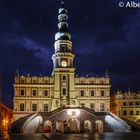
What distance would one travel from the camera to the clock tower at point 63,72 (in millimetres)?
73000

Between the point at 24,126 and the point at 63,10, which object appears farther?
the point at 63,10

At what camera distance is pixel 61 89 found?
73.5 meters

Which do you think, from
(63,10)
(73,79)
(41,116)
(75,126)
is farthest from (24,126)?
(63,10)

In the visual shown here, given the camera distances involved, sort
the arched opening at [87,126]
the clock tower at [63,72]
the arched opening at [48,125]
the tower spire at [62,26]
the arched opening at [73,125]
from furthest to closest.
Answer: the tower spire at [62,26], the clock tower at [63,72], the arched opening at [73,125], the arched opening at [87,126], the arched opening at [48,125]

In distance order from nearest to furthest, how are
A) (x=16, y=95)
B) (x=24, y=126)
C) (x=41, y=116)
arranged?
(x=24, y=126) → (x=41, y=116) → (x=16, y=95)

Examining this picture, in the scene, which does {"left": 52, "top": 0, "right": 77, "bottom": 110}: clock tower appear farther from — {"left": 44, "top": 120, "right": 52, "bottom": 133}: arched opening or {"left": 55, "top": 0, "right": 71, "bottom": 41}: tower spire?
{"left": 44, "top": 120, "right": 52, "bottom": 133}: arched opening

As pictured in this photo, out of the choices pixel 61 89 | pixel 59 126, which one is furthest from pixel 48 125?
pixel 61 89

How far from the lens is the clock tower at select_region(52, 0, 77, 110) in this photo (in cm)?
7300

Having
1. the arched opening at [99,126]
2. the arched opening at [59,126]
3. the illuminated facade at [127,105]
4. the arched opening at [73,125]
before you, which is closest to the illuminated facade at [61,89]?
the illuminated facade at [127,105]

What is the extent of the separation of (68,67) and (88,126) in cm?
1616

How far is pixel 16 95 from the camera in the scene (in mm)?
72750

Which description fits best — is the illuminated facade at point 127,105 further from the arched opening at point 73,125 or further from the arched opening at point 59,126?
the arched opening at point 59,126

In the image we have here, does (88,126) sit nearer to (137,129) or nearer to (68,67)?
(137,129)

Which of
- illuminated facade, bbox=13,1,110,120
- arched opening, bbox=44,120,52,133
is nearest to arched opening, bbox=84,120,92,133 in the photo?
arched opening, bbox=44,120,52,133
